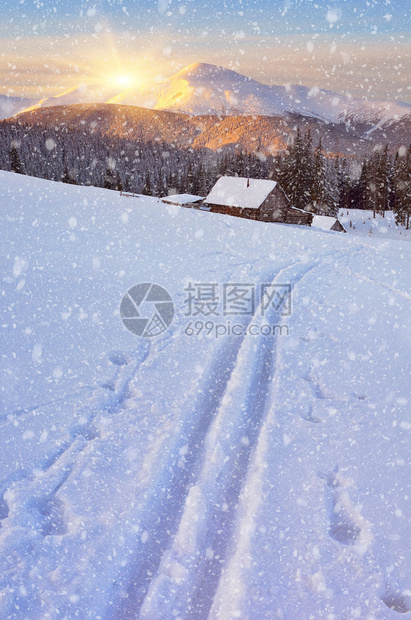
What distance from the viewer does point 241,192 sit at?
118 ft

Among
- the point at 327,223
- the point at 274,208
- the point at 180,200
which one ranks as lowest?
the point at 327,223

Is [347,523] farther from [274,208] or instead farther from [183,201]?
[183,201]

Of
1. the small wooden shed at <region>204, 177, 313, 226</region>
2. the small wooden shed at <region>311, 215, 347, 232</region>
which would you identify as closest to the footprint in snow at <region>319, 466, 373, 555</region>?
the small wooden shed at <region>204, 177, 313, 226</region>

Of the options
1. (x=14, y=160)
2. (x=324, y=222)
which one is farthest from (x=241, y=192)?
(x=14, y=160)

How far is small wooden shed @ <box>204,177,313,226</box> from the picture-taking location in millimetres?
34125

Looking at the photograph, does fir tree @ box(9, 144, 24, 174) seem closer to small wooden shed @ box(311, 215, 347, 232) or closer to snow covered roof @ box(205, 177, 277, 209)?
snow covered roof @ box(205, 177, 277, 209)

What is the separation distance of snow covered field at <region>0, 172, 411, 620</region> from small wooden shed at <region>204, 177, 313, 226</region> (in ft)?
83.8

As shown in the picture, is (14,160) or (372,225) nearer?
(372,225)

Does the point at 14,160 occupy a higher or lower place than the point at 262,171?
lower

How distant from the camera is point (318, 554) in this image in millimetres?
3465

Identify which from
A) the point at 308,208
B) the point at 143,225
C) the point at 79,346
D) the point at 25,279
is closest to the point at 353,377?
the point at 79,346

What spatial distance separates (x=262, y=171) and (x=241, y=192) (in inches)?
1721

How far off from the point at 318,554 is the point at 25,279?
808 centimetres

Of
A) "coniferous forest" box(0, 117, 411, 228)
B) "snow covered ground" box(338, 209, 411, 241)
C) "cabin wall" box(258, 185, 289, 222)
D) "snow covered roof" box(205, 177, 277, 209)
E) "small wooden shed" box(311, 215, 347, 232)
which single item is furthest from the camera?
"coniferous forest" box(0, 117, 411, 228)
